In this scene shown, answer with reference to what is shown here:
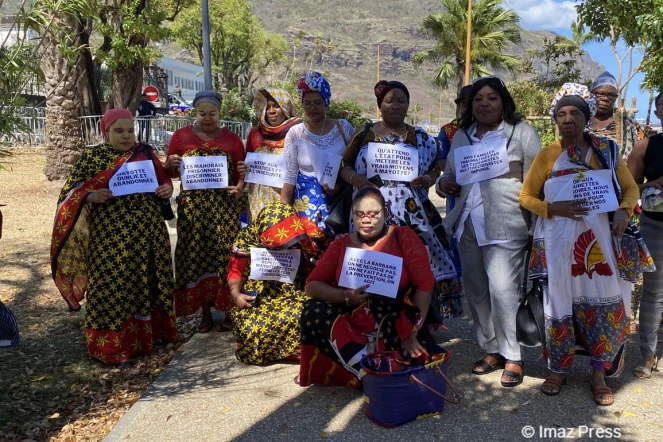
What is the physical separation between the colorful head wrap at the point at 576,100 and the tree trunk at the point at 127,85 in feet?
53.8

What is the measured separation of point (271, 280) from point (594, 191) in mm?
2261

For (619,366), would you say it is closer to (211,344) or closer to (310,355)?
(310,355)

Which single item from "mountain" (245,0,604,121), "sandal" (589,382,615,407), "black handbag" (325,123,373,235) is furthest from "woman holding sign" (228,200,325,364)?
"mountain" (245,0,604,121)

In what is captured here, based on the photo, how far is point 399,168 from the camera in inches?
163

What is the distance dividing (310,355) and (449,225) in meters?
1.29

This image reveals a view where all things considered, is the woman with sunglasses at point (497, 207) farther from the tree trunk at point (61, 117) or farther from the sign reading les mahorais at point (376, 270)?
the tree trunk at point (61, 117)

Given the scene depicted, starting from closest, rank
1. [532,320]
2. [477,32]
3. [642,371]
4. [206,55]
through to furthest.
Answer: [532,320]
[642,371]
[206,55]
[477,32]

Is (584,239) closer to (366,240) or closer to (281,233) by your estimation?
(366,240)

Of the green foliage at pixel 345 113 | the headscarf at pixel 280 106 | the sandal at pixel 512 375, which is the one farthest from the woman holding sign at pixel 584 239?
the green foliage at pixel 345 113

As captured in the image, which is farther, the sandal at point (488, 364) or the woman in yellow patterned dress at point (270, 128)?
the woman in yellow patterned dress at point (270, 128)

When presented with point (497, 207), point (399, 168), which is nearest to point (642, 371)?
point (497, 207)

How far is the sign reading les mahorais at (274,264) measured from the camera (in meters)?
4.34

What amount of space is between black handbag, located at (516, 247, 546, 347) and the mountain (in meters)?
120

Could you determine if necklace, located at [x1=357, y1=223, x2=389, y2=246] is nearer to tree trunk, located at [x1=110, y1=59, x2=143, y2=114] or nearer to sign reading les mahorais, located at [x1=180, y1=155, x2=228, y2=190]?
sign reading les mahorais, located at [x1=180, y1=155, x2=228, y2=190]
